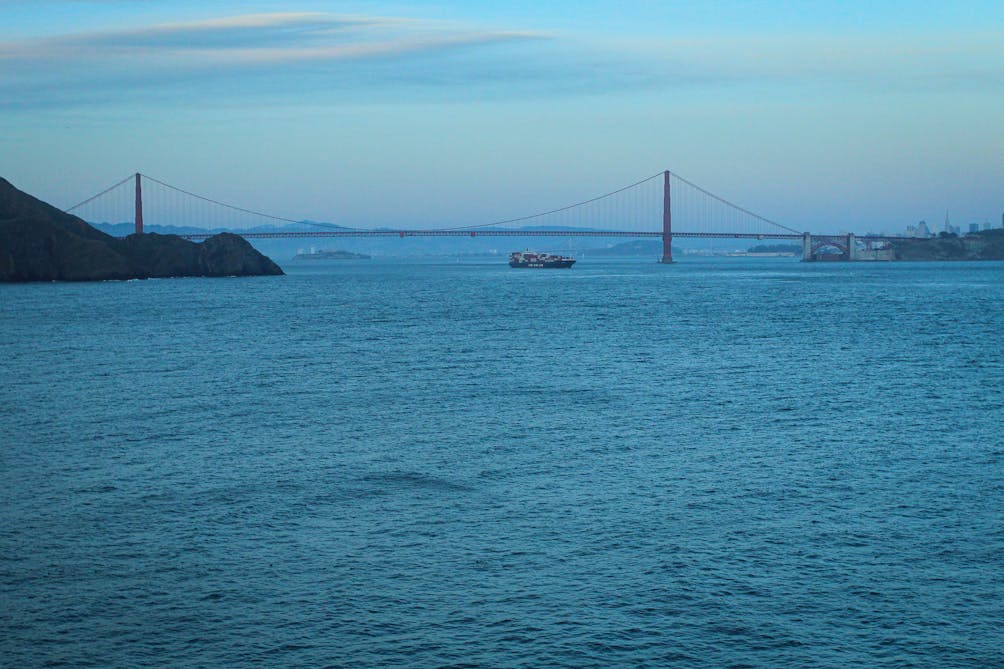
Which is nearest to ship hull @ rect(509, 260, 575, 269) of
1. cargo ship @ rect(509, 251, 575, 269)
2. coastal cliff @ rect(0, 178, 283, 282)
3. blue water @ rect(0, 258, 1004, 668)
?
cargo ship @ rect(509, 251, 575, 269)

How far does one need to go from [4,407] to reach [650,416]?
12725 mm

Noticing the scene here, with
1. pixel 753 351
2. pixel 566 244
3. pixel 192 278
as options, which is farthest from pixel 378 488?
pixel 566 244

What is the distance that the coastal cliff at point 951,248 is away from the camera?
17500cm

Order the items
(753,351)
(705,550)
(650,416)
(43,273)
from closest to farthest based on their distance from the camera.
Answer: (705,550)
(650,416)
(753,351)
(43,273)

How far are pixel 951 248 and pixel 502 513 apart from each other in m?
176

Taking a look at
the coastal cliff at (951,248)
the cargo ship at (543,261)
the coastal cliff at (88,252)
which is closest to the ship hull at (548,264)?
the cargo ship at (543,261)

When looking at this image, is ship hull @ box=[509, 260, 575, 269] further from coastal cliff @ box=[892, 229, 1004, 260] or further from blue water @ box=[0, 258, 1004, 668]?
blue water @ box=[0, 258, 1004, 668]

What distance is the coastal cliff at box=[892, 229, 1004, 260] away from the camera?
574 ft

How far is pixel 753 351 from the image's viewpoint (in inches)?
1400

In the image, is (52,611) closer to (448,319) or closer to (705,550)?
(705,550)

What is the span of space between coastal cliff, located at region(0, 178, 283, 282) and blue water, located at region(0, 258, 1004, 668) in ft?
233

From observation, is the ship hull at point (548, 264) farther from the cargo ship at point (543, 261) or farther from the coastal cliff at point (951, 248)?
the coastal cliff at point (951, 248)

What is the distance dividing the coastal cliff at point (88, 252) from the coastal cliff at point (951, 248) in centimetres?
10056

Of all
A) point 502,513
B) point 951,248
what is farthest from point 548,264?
point 502,513
